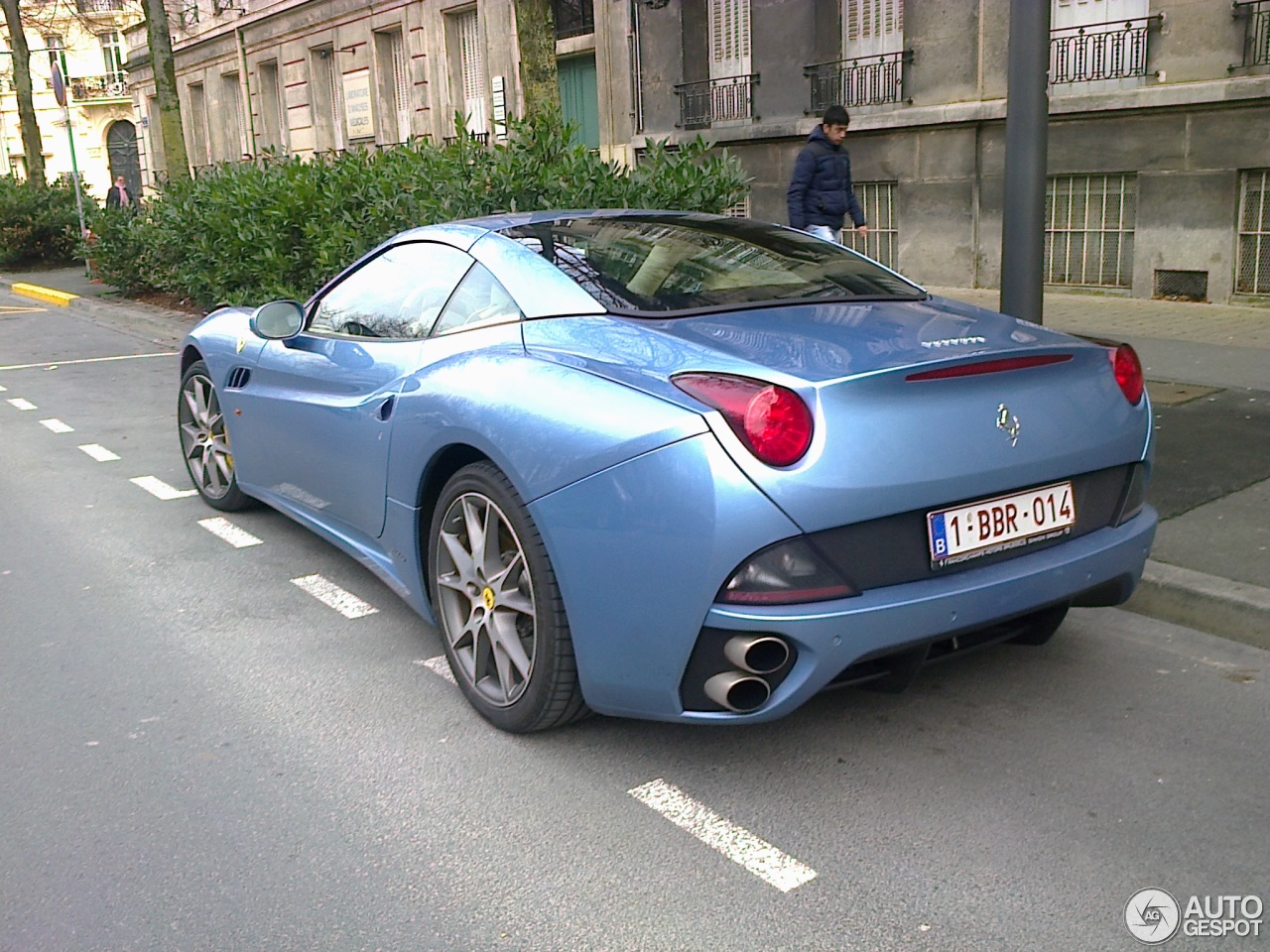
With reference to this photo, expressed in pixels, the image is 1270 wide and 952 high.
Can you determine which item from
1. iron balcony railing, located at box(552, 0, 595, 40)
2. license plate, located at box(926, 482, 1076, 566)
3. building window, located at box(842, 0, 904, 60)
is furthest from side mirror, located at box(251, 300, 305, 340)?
iron balcony railing, located at box(552, 0, 595, 40)

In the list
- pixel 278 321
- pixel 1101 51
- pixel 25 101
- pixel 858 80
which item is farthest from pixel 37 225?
pixel 278 321

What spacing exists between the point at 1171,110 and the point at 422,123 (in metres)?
17.2

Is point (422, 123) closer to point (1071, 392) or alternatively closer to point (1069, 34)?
point (1069, 34)

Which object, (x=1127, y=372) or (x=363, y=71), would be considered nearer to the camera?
(x=1127, y=372)

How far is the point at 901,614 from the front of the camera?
121 inches

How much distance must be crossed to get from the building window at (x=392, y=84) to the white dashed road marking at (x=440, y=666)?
81.7 ft

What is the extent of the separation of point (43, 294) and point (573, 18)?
10352mm

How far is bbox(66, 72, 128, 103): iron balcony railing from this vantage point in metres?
62.6

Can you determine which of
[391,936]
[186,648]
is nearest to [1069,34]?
[186,648]

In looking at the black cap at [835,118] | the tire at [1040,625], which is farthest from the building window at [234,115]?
the tire at [1040,625]

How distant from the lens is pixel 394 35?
91.0 ft

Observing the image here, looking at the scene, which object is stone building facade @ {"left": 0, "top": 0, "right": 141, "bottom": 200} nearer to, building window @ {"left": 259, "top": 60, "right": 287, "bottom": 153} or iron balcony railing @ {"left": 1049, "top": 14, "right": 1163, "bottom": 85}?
building window @ {"left": 259, "top": 60, "right": 287, "bottom": 153}

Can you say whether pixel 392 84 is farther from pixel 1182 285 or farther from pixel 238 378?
pixel 238 378

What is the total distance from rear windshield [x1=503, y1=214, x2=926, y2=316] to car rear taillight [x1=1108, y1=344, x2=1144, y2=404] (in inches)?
27.3
